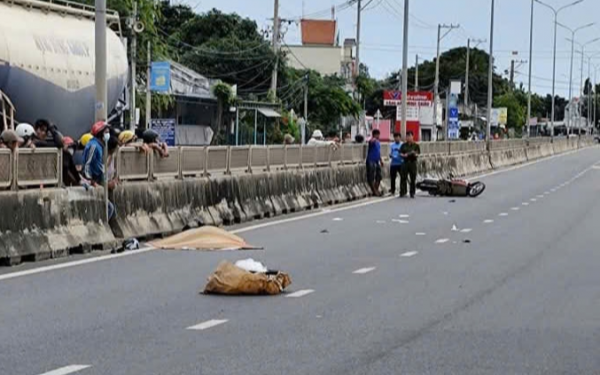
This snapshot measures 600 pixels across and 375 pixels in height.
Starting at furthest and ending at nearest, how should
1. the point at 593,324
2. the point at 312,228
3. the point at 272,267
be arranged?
the point at 312,228 → the point at 272,267 → the point at 593,324

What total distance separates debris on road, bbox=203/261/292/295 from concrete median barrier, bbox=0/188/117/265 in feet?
12.0

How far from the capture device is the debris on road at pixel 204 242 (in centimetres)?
1895

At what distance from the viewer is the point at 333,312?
1224 centimetres

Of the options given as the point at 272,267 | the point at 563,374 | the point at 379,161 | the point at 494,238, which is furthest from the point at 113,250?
the point at 379,161

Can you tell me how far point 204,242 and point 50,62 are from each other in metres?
6.44

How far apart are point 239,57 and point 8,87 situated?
6033 cm

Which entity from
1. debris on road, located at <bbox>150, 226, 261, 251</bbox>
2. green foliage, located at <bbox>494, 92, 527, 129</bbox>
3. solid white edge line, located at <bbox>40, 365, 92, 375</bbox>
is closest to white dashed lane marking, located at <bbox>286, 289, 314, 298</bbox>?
solid white edge line, located at <bbox>40, 365, 92, 375</bbox>

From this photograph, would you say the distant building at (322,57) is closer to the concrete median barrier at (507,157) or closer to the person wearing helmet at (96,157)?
the concrete median barrier at (507,157)

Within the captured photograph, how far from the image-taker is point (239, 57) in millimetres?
82375

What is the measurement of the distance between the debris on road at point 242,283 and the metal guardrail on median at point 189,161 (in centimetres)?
449

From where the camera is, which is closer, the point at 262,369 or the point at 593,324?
the point at 262,369

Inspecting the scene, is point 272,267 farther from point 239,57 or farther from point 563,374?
point 239,57

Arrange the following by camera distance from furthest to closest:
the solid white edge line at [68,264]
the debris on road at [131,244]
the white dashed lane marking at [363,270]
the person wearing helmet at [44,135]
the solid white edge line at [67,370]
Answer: the person wearing helmet at [44,135] < the debris on road at [131,244] < the white dashed lane marking at [363,270] < the solid white edge line at [68,264] < the solid white edge line at [67,370]

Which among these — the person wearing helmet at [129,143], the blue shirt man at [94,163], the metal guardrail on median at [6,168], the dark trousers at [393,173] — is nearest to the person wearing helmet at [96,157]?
the blue shirt man at [94,163]
